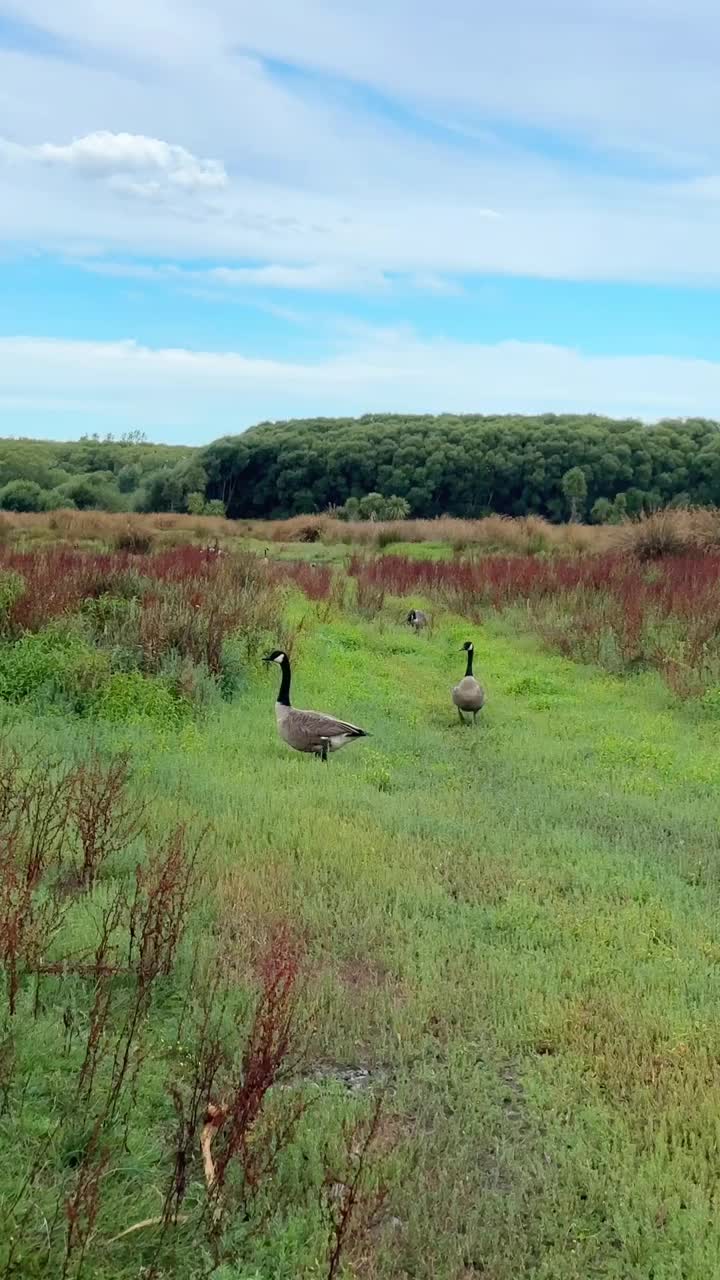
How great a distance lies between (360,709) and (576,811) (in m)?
3.71

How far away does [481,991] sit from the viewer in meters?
4.56

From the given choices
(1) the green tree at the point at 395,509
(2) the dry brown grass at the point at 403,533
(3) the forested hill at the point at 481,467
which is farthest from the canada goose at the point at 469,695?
(3) the forested hill at the point at 481,467

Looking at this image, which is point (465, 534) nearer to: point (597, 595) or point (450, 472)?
point (597, 595)

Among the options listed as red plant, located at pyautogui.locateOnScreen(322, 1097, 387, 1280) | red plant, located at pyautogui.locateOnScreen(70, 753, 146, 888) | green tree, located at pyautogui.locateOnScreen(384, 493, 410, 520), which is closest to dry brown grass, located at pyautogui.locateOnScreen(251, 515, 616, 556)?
green tree, located at pyautogui.locateOnScreen(384, 493, 410, 520)

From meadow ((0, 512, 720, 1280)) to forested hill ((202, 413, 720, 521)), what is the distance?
49248mm

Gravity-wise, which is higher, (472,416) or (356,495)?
(472,416)

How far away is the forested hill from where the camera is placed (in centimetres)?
6088

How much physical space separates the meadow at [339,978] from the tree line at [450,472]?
45686 millimetres

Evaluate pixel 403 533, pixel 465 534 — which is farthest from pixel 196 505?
pixel 465 534

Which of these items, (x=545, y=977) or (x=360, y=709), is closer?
(x=545, y=977)

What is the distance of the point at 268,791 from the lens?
7234mm

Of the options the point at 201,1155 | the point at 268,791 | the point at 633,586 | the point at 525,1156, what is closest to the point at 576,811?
the point at 268,791

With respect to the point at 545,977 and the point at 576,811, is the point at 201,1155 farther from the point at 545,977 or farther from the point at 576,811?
the point at 576,811

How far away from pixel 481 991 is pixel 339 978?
0.66m
